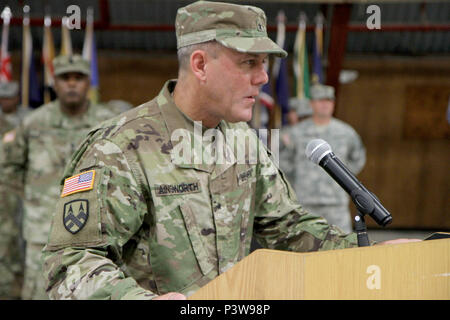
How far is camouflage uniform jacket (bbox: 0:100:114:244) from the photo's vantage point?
4.11 metres

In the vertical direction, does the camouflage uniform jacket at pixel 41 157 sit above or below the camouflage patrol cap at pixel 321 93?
below

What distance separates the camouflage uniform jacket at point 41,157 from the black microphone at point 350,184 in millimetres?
2870

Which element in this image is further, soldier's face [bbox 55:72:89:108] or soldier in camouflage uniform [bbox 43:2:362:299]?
soldier's face [bbox 55:72:89:108]

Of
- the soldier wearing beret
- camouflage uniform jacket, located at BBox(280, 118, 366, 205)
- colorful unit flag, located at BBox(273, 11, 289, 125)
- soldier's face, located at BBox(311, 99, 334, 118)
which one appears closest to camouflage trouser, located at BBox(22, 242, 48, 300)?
camouflage uniform jacket, located at BBox(280, 118, 366, 205)

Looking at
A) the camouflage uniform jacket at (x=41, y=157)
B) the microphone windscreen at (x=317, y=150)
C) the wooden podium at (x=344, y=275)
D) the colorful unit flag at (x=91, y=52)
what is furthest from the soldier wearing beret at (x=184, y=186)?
the colorful unit flag at (x=91, y=52)

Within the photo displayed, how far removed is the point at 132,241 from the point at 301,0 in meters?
5.67

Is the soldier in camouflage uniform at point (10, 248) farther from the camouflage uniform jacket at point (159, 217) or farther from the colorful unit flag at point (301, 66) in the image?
the colorful unit flag at point (301, 66)

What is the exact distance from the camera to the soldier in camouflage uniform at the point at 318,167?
213 inches

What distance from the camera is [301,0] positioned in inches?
267

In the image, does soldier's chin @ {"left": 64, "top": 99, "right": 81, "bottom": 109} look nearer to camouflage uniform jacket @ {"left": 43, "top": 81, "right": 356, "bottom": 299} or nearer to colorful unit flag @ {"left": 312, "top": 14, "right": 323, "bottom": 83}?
camouflage uniform jacket @ {"left": 43, "top": 81, "right": 356, "bottom": 299}

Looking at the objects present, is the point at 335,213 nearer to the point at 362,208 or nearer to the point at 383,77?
the point at 383,77

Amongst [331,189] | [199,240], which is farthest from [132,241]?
[331,189]

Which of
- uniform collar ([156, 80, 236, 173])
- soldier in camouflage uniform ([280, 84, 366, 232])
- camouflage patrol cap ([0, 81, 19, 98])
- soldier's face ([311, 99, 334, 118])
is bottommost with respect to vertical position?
soldier in camouflage uniform ([280, 84, 366, 232])
